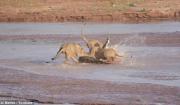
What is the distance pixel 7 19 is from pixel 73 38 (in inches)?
399

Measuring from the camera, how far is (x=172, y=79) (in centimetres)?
1470

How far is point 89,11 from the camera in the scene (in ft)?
114

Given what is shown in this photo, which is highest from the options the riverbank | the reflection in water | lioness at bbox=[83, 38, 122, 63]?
lioness at bbox=[83, 38, 122, 63]

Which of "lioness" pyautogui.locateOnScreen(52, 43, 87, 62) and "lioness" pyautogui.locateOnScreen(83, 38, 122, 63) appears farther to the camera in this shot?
"lioness" pyautogui.locateOnScreen(52, 43, 87, 62)

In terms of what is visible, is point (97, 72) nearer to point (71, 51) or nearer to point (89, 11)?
point (71, 51)

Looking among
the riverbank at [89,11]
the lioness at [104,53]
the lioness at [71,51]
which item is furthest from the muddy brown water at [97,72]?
the riverbank at [89,11]

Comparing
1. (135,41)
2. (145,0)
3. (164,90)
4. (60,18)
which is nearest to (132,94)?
(164,90)

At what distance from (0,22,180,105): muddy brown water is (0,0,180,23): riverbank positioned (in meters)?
5.21

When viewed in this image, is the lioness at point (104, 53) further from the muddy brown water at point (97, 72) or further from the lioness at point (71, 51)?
the lioness at point (71, 51)

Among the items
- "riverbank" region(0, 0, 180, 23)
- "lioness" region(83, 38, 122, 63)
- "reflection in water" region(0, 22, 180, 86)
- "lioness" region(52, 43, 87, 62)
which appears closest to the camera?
"reflection in water" region(0, 22, 180, 86)

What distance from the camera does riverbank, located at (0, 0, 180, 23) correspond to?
107 ft

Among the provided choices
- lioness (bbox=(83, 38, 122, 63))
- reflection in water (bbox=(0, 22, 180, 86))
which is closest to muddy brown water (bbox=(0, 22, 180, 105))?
reflection in water (bbox=(0, 22, 180, 86))

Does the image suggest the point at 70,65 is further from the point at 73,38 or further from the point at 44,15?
the point at 44,15

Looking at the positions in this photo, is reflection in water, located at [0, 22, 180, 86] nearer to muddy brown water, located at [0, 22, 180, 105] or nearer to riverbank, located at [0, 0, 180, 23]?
muddy brown water, located at [0, 22, 180, 105]
